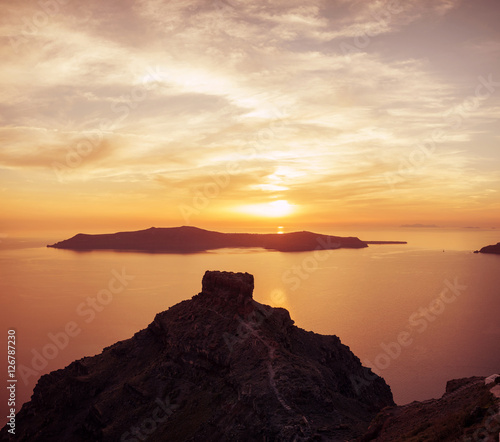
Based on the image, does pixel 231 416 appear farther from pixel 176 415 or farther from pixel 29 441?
pixel 29 441

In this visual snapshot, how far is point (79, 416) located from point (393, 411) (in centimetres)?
4747

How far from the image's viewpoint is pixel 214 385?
4869 cm

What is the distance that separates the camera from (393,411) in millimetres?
37625

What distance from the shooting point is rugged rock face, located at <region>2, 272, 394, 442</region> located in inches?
1572

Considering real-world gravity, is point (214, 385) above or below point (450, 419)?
below

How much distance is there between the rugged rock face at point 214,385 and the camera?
131 ft

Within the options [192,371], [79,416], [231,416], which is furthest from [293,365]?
[79,416]

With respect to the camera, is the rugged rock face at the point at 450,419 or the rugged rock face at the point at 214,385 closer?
the rugged rock face at the point at 450,419

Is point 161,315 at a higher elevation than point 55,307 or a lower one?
higher

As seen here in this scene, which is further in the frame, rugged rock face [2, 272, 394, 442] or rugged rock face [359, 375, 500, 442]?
rugged rock face [2, 272, 394, 442]

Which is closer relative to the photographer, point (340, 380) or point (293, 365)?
point (293, 365)

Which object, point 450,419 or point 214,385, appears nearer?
point 450,419

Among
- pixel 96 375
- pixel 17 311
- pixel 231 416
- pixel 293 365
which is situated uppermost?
pixel 293 365

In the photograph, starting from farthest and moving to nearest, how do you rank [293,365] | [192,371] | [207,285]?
[207,285], [192,371], [293,365]
